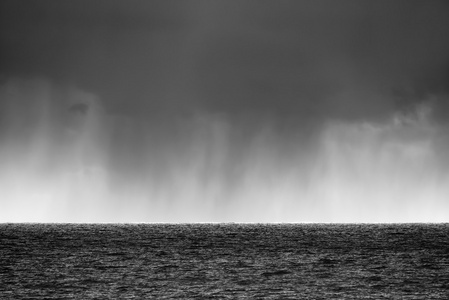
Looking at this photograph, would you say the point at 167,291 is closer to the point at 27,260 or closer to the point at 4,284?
the point at 4,284

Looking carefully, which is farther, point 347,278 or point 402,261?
point 402,261

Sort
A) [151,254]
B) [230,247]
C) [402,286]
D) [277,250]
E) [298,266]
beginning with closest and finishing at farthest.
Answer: [402,286] < [298,266] < [151,254] < [277,250] < [230,247]

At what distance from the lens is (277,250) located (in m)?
109

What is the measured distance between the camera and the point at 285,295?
2365 inches

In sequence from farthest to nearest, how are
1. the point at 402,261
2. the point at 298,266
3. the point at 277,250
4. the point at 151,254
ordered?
the point at 277,250
the point at 151,254
the point at 402,261
the point at 298,266

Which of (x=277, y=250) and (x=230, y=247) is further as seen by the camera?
(x=230, y=247)

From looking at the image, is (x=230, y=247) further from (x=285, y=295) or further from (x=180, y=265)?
(x=285, y=295)

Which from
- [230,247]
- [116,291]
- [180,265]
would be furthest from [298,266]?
[230,247]

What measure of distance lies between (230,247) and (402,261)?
32.5m

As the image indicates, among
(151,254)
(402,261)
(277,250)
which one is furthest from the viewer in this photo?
(277,250)

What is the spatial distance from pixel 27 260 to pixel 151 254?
16514mm

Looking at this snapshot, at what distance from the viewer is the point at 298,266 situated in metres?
82.6

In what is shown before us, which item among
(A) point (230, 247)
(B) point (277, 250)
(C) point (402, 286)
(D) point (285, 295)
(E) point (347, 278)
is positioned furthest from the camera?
(A) point (230, 247)

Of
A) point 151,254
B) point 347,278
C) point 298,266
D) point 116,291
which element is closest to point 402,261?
point 298,266
